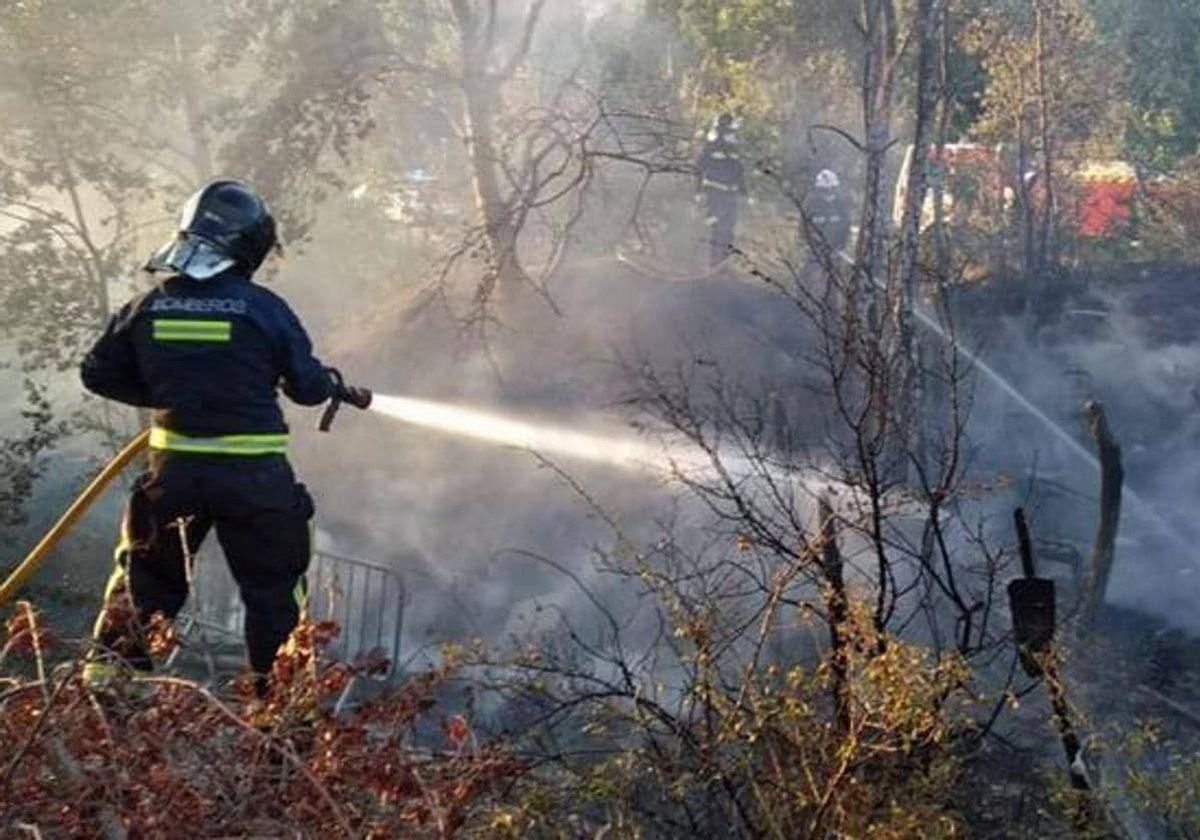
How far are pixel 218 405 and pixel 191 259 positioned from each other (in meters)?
0.50

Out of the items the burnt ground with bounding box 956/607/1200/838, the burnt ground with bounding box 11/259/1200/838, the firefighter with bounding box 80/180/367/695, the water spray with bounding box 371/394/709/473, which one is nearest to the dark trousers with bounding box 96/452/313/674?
the firefighter with bounding box 80/180/367/695

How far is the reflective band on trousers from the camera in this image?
407 cm

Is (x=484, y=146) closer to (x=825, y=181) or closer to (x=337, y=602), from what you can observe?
(x=825, y=181)

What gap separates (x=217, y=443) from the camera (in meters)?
4.07

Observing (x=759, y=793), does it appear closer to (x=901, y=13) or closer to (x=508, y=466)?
(x=508, y=466)

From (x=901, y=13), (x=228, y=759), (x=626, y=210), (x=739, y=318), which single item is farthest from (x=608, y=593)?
(x=901, y=13)

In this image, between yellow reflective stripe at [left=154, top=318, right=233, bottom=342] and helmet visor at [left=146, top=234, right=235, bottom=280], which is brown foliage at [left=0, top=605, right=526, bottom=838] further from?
helmet visor at [left=146, top=234, right=235, bottom=280]

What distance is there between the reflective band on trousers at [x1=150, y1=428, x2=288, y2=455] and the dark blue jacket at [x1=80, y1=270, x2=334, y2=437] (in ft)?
0.06

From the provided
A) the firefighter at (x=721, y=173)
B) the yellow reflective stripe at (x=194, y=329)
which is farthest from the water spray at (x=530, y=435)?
the yellow reflective stripe at (x=194, y=329)

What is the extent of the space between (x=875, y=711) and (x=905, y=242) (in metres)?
7.40

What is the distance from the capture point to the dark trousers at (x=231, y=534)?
405 cm

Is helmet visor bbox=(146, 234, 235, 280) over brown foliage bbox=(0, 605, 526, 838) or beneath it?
over

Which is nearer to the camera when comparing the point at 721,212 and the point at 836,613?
the point at 836,613

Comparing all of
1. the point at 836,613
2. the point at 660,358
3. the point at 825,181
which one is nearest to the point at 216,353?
the point at 836,613
